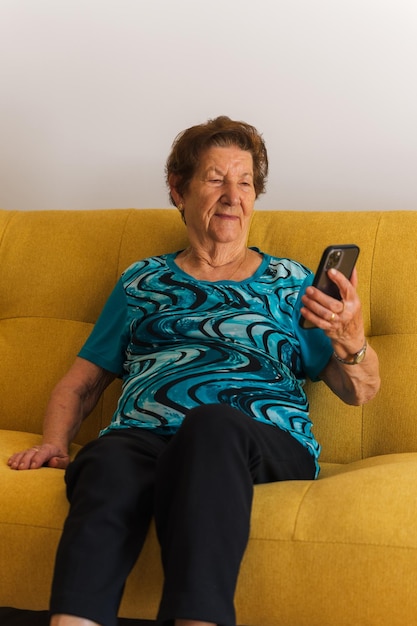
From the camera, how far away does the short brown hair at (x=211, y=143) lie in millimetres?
2127

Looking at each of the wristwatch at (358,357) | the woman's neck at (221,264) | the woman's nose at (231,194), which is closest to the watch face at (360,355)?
the wristwatch at (358,357)

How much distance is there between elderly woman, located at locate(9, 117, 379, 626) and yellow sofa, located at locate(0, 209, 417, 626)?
0.09 metres

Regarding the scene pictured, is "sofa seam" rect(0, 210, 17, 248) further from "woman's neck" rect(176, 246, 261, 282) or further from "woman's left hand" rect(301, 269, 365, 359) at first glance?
"woman's left hand" rect(301, 269, 365, 359)

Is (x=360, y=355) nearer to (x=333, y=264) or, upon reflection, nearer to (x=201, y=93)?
(x=333, y=264)

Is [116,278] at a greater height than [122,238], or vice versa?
[122,238]

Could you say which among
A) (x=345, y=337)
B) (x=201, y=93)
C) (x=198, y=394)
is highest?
(x=201, y=93)

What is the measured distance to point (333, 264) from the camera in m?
1.64

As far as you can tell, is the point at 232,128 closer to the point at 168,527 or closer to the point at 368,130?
the point at 368,130

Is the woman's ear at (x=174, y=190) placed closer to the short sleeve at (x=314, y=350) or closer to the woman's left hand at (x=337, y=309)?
the short sleeve at (x=314, y=350)

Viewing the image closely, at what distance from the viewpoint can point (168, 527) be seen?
56.9 inches

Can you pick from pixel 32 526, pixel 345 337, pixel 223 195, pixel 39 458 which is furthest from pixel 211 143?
pixel 32 526

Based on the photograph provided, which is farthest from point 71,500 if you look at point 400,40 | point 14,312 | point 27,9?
point 27,9

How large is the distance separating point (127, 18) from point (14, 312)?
106 centimetres

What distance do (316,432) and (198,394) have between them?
1.31 ft
